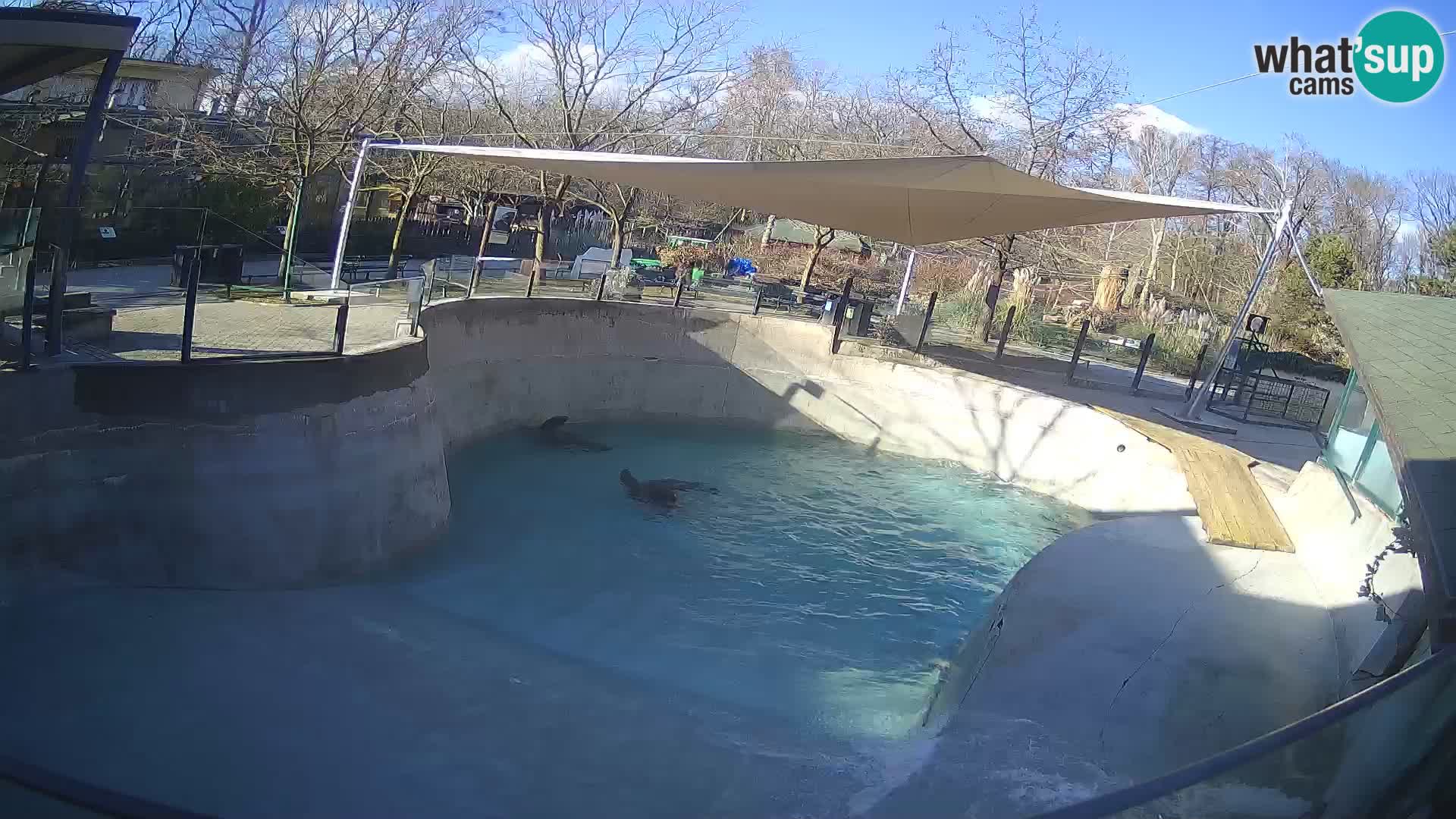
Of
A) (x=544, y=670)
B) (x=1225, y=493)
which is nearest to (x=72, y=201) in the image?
(x=544, y=670)

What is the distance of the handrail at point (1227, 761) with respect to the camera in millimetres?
1944

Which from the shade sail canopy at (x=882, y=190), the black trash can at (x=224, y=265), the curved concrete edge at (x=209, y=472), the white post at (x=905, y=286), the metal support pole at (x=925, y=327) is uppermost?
the shade sail canopy at (x=882, y=190)

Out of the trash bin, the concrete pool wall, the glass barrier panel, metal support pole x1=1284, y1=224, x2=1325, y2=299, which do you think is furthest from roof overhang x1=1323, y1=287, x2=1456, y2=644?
the trash bin

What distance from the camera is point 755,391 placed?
55.2 feet

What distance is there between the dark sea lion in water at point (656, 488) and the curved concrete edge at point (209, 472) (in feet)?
12.3

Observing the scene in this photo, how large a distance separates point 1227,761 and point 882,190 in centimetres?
1042

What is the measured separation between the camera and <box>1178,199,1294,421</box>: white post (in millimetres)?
13445

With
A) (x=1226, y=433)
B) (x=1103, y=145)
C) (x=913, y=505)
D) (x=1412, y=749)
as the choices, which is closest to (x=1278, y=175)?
(x=1103, y=145)

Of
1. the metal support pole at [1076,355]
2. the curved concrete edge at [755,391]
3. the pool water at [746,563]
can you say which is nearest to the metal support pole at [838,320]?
the curved concrete edge at [755,391]

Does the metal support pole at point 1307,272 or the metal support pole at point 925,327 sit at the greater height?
the metal support pole at point 1307,272

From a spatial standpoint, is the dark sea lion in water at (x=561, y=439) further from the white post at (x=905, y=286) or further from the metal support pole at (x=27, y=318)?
the metal support pole at (x=27, y=318)

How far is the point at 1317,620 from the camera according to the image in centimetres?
652

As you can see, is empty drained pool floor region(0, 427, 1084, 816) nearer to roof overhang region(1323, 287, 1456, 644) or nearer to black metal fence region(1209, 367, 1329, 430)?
roof overhang region(1323, 287, 1456, 644)

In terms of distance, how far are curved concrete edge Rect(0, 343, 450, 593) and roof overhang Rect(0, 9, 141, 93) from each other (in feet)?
7.03
